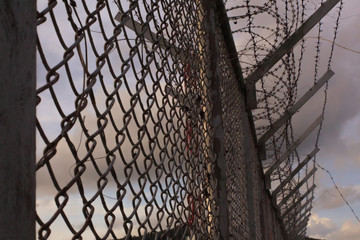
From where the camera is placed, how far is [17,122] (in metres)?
0.86

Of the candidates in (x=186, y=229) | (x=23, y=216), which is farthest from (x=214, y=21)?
(x=23, y=216)

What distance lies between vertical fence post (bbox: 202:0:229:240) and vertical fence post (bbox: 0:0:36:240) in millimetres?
1865

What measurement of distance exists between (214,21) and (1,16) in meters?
2.17

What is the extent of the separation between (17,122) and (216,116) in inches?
77.3

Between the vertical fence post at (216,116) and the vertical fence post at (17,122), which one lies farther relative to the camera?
the vertical fence post at (216,116)

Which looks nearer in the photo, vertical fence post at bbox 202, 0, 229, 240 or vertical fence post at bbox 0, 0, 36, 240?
vertical fence post at bbox 0, 0, 36, 240

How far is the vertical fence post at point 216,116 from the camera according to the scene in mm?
2684

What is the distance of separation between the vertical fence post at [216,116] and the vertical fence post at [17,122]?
1.87 meters

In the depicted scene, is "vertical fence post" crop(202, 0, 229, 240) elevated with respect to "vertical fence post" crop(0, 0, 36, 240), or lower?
elevated

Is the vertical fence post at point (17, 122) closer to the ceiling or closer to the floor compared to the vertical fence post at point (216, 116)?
closer to the floor

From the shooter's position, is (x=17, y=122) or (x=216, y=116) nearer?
(x=17, y=122)

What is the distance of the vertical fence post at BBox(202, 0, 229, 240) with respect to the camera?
268cm

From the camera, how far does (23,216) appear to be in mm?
863

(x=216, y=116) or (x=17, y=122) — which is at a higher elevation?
(x=216, y=116)
